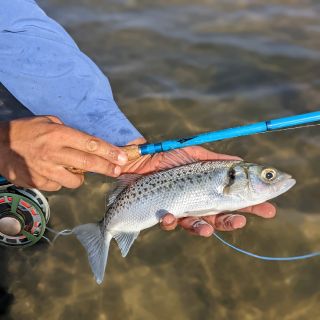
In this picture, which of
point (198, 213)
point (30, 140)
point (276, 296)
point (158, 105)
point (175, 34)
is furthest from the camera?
point (175, 34)

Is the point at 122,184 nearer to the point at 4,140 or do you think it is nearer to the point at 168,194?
the point at 168,194

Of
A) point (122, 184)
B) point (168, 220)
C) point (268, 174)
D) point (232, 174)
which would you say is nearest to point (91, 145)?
point (168, 220)

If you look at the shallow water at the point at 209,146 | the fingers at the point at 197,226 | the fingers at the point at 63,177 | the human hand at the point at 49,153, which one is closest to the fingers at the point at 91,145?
the human hand at the point at 49,153

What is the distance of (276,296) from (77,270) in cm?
179

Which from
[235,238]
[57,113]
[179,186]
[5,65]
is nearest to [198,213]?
[179,186]

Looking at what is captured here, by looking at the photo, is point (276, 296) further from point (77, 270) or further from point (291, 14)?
point (291, 14)

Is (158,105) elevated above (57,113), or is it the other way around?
(57,113)

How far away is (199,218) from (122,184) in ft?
2.34

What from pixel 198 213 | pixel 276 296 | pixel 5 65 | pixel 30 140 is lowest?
pixel 276 296

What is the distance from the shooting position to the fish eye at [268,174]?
3482mm

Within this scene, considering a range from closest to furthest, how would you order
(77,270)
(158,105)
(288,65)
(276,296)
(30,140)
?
(30,140), (276,296), (77,270), (158,105), (288,65)

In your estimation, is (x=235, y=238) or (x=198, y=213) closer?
(x=198, y=213)

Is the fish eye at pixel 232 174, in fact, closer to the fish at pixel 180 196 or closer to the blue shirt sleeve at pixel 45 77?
the fish at pixel 180 196

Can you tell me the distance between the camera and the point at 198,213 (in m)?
3.53
